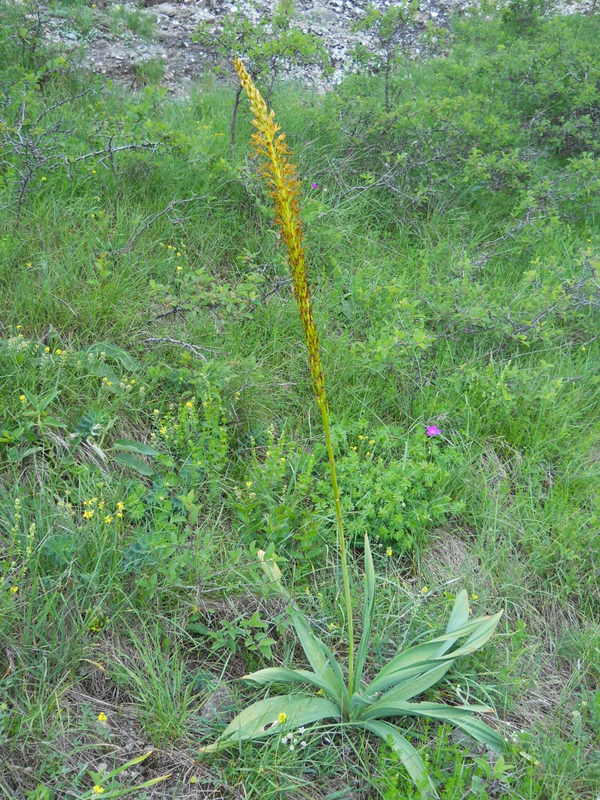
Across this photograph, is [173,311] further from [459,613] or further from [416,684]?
[416,684]

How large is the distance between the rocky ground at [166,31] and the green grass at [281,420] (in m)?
0.65

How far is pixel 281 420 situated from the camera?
3.38 m

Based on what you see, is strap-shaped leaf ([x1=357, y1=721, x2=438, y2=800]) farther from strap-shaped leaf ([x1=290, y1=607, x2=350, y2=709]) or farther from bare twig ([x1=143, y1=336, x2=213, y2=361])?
bare twig ([x1=143, y1=336, x2=213, y2=361])

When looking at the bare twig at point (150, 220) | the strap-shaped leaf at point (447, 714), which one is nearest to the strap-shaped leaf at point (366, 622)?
the strap-shaped leaf at point (447, 714)

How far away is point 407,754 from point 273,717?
1.42ft

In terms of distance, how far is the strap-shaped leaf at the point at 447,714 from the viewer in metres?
2.23

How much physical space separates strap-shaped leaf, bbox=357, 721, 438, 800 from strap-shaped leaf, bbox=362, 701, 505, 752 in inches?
1.5

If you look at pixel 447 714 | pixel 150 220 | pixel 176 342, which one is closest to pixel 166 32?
pixel 150 220

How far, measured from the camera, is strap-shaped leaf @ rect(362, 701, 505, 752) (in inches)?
88.0

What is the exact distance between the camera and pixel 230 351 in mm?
3572

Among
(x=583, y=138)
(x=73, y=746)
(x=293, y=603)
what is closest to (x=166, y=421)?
(x=293, y=603)

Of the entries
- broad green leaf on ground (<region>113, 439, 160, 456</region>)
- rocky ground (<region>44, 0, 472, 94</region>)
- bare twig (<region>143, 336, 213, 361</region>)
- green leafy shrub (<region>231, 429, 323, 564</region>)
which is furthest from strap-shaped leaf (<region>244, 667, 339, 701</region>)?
rocky ground (<region>44, 0, 472, 94</region>)

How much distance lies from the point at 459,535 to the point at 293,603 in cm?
88

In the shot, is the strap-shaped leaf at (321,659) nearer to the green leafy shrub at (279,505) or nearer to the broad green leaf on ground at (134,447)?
the green leafy shrub at (279,505)
